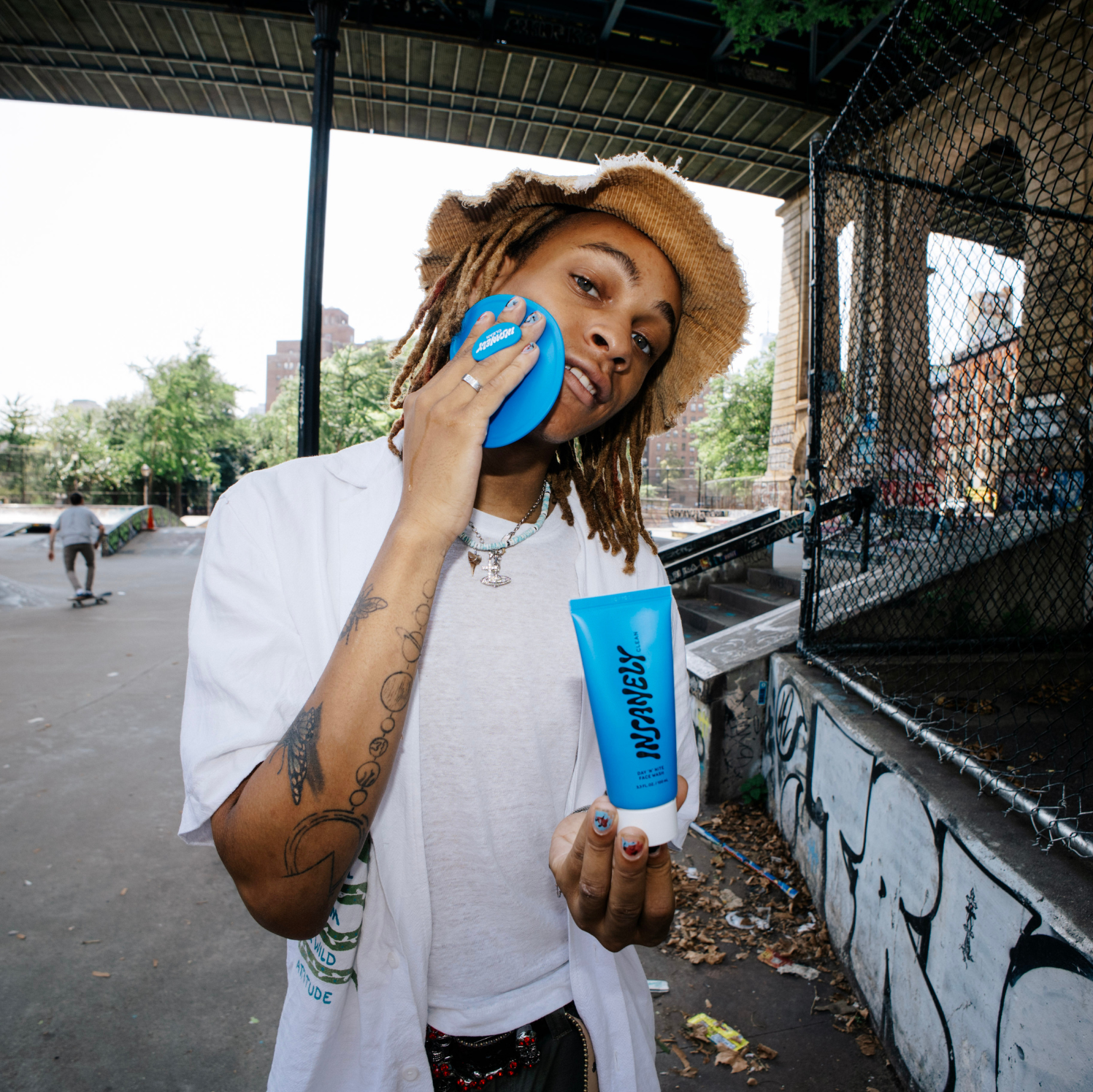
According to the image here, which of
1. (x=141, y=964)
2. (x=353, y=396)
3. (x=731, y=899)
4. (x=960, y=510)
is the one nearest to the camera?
(x=141, y=964)

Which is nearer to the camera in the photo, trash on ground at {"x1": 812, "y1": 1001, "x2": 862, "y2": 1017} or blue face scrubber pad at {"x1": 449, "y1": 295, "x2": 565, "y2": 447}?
blue face scrubber pad at {"x1": 449, "y1": 295, "x2": 565, "y2": 447}

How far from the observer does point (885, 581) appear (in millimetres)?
4285

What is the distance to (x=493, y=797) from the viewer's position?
1155 mm

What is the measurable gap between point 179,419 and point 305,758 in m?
36.6

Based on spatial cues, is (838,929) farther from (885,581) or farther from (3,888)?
(3,888)

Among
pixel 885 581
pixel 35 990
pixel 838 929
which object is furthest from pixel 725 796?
pixel 35 990

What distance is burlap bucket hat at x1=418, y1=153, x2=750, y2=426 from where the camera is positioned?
1316mm

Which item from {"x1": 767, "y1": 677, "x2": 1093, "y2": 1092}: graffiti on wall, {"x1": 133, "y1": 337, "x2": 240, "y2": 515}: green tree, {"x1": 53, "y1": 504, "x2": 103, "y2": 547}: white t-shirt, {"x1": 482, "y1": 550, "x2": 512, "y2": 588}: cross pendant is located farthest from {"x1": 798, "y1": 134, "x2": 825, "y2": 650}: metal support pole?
{"x1": 133, "y1": 337, "x2": 240, "y2": 515}: green tree

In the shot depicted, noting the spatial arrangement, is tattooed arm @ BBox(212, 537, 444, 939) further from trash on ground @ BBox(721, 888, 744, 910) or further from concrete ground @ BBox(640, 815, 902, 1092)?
trash on ground @ BBox(721, 888, 744, 910)

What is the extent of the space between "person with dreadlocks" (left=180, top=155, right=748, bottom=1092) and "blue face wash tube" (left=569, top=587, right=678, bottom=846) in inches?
2.0

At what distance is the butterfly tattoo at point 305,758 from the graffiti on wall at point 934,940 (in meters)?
1.76

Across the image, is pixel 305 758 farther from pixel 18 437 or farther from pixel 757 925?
pixel 18 437

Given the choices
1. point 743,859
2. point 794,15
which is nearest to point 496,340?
point 743,859

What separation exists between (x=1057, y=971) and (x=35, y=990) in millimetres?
3649
